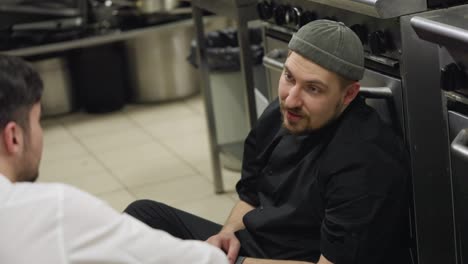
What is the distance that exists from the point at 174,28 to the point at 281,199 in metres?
2.86

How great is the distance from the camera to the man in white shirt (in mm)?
1262

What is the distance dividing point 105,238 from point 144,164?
8.90 feet

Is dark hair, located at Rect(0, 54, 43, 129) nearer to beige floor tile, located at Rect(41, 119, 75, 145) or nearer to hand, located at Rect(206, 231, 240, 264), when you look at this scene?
hand, located at Rect(206, 231, 240, 264)

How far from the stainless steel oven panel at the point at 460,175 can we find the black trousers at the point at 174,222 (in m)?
0.55

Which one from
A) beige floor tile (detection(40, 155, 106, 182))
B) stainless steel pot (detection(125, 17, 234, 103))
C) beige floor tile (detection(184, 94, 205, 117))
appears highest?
stainless steel pot (detection(125, 17, 234, 103))

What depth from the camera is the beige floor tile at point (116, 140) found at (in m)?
4.29

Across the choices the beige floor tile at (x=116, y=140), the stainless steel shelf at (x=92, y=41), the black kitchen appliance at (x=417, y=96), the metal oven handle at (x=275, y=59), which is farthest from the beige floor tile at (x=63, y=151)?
the black kitchen appliance at (x=417, y=96)

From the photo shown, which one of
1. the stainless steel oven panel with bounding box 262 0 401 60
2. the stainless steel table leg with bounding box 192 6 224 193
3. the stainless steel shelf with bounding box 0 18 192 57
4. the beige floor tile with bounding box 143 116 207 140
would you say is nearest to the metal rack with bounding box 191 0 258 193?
the stainless steel table leg with bounding box 192 6 224 193

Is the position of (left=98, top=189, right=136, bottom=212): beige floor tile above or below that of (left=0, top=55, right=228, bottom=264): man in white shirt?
below

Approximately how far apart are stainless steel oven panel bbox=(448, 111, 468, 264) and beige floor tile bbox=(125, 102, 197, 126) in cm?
278

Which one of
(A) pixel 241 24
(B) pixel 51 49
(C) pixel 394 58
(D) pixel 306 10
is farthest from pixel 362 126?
(B) pixel 51 49

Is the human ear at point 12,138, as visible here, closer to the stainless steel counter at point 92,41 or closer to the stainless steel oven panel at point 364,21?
the stainless steel oven panel at point 364,21

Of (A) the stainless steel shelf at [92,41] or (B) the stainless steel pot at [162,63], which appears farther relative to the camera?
(B) the stainless steel pot at [162,63]

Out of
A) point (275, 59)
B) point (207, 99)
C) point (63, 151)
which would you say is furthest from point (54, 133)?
point (275, 59)
